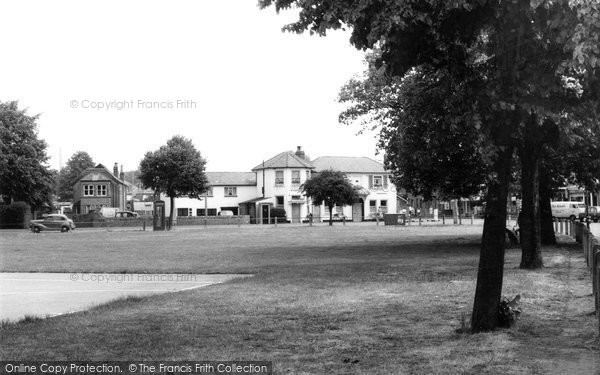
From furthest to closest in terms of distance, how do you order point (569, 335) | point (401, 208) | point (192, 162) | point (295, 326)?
point (401, 208) < point (192, 162) < point (295, 326) < point (569, 335)

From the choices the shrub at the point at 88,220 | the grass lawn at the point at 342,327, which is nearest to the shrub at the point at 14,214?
the shrub at the point at 88,220

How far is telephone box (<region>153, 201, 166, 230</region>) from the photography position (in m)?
55.6

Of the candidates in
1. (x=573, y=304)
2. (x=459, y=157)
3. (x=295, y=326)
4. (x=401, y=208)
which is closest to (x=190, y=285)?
(x=295, y=326)

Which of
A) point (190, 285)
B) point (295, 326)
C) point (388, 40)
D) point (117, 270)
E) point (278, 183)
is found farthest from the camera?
point (278, 183)

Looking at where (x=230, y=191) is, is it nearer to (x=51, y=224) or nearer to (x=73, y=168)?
(x=51, y=224)

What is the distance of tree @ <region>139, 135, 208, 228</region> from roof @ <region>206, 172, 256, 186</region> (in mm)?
24369

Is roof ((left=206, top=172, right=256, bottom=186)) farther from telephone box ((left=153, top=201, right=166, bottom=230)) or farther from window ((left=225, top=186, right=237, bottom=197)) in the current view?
telephone box ((left=153, top=201, right=166, bottom=230))

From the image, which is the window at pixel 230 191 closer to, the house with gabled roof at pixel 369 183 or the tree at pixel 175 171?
the house with gabled roof at pixel 369 183

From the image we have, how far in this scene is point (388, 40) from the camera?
7137mm

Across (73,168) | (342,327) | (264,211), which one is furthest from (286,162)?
(342,327)

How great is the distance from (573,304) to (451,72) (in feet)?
16.0

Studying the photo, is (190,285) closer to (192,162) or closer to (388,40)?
(388,40)

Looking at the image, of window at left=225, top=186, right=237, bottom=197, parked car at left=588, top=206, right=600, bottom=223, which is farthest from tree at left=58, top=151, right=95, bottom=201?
parked car at left=588, top=206, right=600, bottom=223

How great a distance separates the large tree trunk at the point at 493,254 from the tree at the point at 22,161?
57.5m
